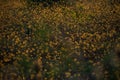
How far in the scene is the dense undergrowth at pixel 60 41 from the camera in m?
5.93

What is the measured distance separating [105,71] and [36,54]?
2254 millimetres

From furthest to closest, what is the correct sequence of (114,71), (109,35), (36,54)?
(109,35)
(36,54)
(114,71)

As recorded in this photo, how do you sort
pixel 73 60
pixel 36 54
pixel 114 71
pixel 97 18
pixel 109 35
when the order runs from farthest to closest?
pixel 97 18
pixel 109 35
pixel 36 54
pixel 73 60
pixel 114 71

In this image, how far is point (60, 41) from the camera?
291 inches

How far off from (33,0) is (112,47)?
17.8 feet

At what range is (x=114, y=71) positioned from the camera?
17.9ft

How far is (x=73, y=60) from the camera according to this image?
638 centimetres

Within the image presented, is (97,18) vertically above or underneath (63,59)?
above

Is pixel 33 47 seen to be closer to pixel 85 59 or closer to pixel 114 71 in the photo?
pixel 85 59

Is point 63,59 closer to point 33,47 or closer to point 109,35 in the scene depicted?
point 33,47

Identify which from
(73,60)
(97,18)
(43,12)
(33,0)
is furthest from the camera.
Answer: (33,0)

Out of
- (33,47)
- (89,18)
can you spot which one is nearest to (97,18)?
(89,18)

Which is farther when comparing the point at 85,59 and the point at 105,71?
the point at 85,59

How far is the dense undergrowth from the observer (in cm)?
593
